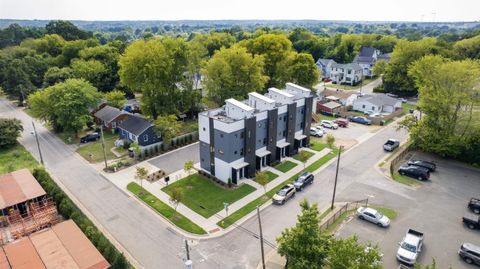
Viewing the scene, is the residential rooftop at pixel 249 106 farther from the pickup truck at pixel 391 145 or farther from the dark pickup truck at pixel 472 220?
the dark pickup truck at pixel 472 220

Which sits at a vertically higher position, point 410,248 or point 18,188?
point 18,188

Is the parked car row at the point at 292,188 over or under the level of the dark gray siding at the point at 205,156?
under

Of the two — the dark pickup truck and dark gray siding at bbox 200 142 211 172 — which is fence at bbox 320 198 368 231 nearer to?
the dark pickup truck

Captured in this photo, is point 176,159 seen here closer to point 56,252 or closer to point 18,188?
point 18,188

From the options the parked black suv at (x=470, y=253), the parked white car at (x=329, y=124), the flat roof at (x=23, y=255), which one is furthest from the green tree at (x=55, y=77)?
the parked black suv at (x=470, y=253)

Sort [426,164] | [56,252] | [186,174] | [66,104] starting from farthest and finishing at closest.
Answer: [66,104]
[426,164]
[186,174]
[56,252]

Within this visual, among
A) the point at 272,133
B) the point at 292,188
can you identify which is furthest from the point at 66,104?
the point at 292,188

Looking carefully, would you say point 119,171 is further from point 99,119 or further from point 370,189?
point 370,189

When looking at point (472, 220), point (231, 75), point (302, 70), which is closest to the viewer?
point (472, 220)
